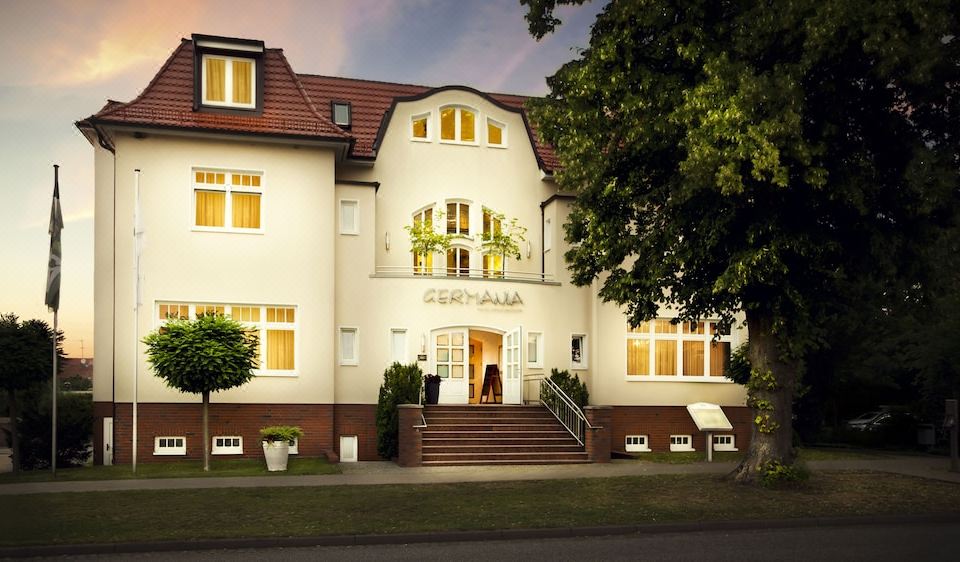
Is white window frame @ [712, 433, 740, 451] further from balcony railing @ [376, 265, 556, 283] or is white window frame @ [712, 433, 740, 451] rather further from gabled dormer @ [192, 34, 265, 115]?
gabled dormer @ [192, 34, 265, 115]

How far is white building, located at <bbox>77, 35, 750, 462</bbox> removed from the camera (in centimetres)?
2167

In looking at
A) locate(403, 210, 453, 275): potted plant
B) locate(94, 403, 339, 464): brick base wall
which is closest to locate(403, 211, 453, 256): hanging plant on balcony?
locate(403, 210, 453, 275): potted plant

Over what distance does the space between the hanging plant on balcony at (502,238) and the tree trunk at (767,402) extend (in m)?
10.6

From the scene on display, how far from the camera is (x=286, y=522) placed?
12148mm

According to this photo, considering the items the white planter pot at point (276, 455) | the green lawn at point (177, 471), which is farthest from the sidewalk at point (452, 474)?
the white planter pot at point (276, 455)

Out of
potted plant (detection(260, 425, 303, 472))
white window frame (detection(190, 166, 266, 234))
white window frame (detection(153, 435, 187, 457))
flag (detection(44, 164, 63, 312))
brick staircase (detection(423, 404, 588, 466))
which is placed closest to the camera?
flag (detection(44, 164, 63, 312))

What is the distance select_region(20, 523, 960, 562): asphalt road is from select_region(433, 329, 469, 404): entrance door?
13.0 metres

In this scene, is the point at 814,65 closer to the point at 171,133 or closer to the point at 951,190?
the point at 951,190

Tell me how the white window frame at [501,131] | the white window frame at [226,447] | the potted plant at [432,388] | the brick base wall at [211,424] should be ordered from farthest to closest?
the white window frame at [501,131] < the potted plant at [432,388] < the white window frame at [226,447] < the brick base wall at [211,424]

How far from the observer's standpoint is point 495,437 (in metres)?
21.6

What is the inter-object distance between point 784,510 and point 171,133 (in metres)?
15.9

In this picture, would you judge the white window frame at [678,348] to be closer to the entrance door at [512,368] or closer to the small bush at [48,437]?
the entrance door at [512,368]

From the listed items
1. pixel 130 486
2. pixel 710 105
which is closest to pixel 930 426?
pixel 710 105

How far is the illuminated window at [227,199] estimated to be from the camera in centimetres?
2225
